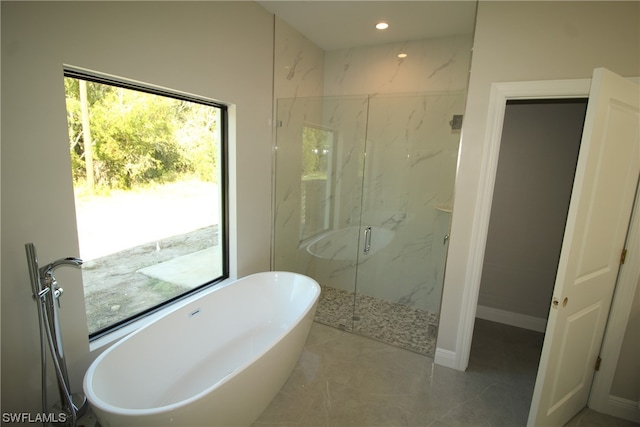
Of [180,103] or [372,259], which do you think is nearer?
[180,103]

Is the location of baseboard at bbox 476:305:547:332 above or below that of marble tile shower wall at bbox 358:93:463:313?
below

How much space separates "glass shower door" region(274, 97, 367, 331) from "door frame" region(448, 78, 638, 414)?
1.11 meters

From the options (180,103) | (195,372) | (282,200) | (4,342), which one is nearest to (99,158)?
(180,103)

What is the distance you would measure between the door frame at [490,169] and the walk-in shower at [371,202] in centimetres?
51

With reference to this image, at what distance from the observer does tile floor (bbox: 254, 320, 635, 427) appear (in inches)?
79.3

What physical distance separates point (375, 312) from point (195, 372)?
6.42ft

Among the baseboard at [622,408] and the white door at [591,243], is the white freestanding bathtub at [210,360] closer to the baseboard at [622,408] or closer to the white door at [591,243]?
the white door at [591,243]

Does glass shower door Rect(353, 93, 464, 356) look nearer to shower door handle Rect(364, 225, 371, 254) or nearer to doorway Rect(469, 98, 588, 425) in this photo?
shower door handle Rect(364, 225, 371, 254)

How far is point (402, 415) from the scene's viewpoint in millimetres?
2033

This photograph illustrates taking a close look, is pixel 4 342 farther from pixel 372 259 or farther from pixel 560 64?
pixel 560 64

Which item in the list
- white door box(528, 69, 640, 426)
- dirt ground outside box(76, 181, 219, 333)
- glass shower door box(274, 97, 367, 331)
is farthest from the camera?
glass shower door box(274, 97, 367, 331)

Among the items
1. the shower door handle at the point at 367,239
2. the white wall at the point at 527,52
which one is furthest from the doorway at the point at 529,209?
the shower door handle at the point at 367,239

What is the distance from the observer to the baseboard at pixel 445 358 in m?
2.52

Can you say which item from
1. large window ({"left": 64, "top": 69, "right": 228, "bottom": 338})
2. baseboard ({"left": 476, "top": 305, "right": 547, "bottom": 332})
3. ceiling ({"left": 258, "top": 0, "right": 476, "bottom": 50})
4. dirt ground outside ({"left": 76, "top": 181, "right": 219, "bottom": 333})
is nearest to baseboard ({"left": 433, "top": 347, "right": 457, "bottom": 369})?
baseboard ({"left": 476, "top": 305, "right": 547, "bottom": 332})
